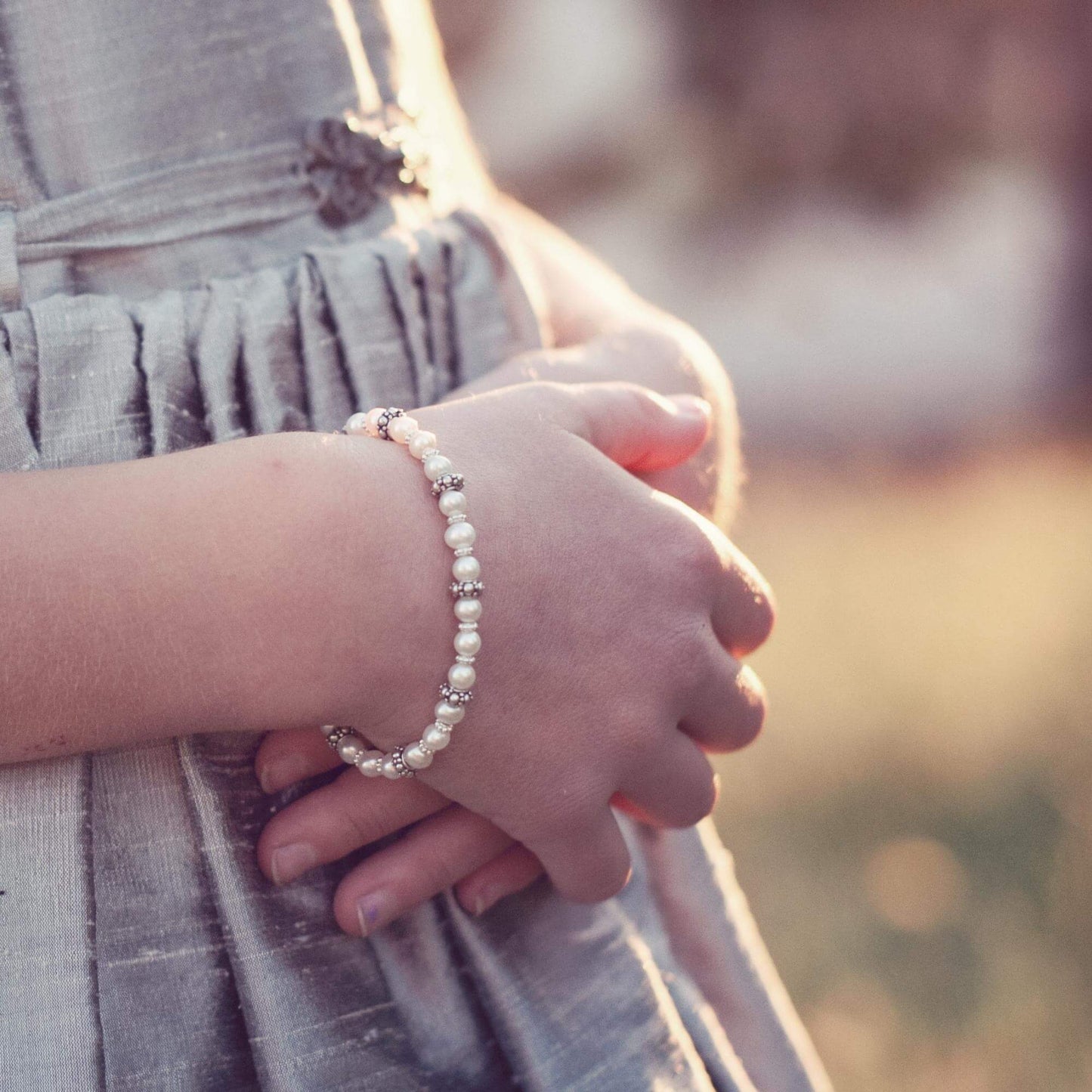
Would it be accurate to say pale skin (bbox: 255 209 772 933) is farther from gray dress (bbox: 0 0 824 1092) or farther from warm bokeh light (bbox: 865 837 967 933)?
warm bokeh light (bbox: 865 837 967 933)

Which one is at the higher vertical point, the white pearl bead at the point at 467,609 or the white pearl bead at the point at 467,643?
the white pearl bead at the point at 467,609

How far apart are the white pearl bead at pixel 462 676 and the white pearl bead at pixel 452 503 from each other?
0.11 metres

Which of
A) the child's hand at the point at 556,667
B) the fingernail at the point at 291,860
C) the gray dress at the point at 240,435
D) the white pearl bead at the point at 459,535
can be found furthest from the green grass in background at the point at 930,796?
the white pearl bead at the point at 459,535

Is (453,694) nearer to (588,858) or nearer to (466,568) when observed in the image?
(466,568)

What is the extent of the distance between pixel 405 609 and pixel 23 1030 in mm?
370

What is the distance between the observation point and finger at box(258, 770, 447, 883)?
76 cm

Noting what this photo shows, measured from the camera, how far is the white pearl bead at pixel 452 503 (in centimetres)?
72

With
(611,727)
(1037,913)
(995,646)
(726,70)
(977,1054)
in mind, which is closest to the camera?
(611,727)

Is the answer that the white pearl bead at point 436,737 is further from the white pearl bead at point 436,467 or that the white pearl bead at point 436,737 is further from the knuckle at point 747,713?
the knuckle at point 747,713

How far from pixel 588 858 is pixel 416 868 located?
14 centimetres

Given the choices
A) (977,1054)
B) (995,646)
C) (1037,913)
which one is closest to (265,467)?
(977,1054)

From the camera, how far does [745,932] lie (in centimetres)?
110

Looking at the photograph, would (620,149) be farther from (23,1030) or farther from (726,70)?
(23,1030)

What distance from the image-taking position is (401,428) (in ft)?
2.46
